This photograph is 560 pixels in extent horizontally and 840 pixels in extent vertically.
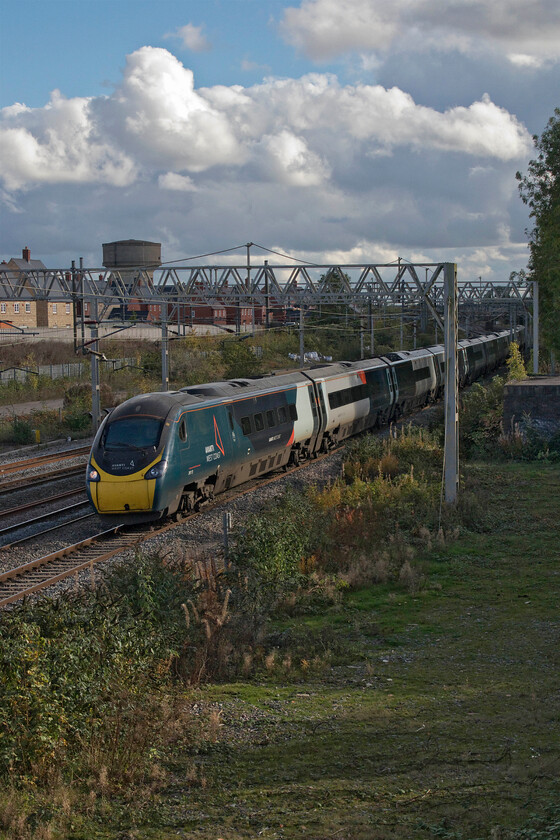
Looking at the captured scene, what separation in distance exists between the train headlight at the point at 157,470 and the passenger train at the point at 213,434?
0.06 feet

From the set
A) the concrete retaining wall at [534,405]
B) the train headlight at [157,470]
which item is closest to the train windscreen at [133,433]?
the train headlight at [157,470]

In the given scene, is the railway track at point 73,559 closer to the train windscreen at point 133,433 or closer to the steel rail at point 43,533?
the steel rail at point 43,533

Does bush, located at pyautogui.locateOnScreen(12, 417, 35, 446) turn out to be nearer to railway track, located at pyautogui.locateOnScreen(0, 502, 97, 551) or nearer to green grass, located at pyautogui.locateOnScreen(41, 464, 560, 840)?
railway track, located at pyautogui.locateOnScreen(0, 502, 97, 551)

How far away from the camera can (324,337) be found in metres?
79.2

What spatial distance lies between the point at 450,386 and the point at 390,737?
39.7 feet

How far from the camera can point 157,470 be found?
16469 mm

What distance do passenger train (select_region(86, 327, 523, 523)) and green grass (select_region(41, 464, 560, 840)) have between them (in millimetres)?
5776

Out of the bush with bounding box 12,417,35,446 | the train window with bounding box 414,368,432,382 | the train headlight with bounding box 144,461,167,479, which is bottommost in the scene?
the bush with bounding box 12,417,35,446

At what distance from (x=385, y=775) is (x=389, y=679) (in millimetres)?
2384

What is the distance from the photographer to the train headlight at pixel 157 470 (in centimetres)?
1641

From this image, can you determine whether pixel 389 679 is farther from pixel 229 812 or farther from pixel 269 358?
pixel 269 358

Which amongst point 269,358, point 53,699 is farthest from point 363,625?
point 269,358

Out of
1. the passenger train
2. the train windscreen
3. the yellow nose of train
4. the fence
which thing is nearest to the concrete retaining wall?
the passenger train

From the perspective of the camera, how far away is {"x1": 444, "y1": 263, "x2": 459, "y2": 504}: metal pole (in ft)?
59.6
